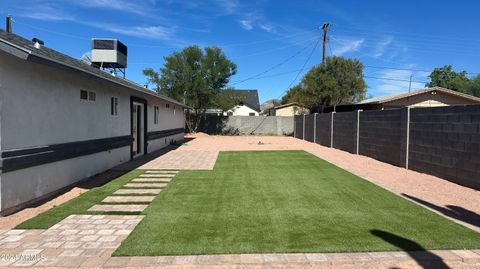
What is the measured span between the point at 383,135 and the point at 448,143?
3610 mm

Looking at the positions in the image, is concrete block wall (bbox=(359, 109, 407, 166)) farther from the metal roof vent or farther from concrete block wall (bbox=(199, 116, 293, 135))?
concrete block wall (bbox=(199, 116, 293, 135))

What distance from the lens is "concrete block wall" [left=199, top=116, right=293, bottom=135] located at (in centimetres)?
3562

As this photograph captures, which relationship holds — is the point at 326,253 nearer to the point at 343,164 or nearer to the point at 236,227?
the point at 236,227

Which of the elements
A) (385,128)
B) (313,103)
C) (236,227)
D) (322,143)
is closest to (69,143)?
(236,227)

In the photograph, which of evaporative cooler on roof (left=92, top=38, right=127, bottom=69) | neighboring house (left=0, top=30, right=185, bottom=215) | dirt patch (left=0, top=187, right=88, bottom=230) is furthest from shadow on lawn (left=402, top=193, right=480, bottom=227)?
evaporative cooler on roof (left=92, top=38, right=127, bottom=69)

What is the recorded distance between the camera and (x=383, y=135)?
12453 millimetres

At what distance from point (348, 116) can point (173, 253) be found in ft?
45.4

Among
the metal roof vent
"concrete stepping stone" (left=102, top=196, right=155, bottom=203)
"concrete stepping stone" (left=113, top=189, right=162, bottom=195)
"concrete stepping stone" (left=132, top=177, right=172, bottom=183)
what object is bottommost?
"concrete stepping stone" (left=102, top=196, right=155, bottom=203)

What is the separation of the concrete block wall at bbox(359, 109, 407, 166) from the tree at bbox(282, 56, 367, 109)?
19.0 metres

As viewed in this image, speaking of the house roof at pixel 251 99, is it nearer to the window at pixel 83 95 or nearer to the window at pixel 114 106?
the window at pixel 114 106

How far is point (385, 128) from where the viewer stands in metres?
12.3

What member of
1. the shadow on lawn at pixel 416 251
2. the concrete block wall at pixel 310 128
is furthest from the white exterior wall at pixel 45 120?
the concrete block wall at pixel 310 128

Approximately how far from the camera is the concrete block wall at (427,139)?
8.03 m

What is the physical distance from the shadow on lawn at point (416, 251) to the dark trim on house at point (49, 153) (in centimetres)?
567
